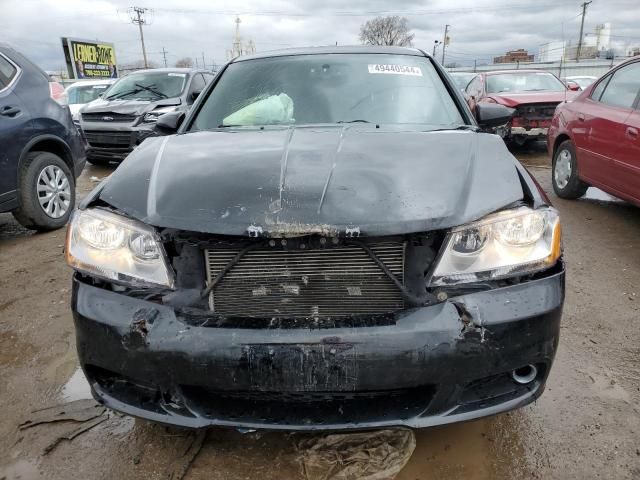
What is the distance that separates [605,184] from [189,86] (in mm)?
6808

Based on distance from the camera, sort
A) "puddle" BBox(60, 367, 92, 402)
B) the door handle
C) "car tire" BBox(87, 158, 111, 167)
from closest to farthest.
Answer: "puddle" BBox(60, 367, 92, 402)
the door handle
"car tire" BBox(87, 158, 111, 167)

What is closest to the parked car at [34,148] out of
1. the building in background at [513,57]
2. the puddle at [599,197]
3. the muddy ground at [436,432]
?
the muddy ground at [436,432]

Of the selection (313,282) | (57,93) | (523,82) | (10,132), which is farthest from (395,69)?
(523,82)

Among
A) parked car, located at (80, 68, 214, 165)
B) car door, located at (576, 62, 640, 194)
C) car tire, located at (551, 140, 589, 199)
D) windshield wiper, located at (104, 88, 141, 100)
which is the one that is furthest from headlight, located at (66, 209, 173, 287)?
windshield wiper, located at (104, 88, 141, 100)

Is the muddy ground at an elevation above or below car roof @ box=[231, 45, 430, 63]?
below

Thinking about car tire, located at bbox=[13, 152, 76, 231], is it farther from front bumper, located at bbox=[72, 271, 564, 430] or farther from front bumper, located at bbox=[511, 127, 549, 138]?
front bumper, located at bbox=[511, 127, 549, 138]

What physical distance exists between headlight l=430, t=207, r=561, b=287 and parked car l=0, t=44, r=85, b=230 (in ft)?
13.7

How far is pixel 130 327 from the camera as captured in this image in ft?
5.28

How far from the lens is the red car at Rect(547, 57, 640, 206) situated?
4.43 meters

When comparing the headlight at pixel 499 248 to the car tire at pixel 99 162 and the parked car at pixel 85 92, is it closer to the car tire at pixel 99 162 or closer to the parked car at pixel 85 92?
the car tire at pixel 99 162

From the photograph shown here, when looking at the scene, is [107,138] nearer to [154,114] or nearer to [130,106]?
[130,106]

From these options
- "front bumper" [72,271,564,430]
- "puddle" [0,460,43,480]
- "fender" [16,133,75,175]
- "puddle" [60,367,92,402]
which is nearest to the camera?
"front bumper" [72,271,564,430]

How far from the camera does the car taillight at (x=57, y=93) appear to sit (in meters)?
5.13

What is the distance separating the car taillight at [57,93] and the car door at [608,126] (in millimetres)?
5445
